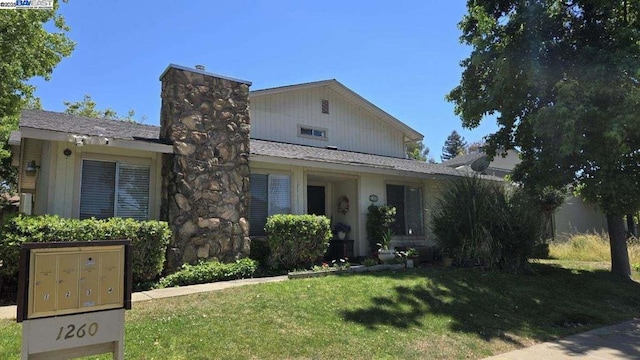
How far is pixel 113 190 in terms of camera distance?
9156 mm

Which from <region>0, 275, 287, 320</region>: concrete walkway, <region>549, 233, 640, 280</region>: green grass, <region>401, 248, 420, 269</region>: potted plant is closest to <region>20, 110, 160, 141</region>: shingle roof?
<region>0, 275, 287, 320</region>: concrete walkway

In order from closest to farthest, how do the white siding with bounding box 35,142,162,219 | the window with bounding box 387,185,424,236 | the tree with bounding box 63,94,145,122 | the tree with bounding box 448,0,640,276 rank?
the white siding with bounding box 35,142,162,219 < the tree with bounding box 448,0,640,276 < the window with bounding box 387,185,424,236 < the tree with bounding box 63,94,145,122

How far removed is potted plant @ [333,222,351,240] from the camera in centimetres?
1259

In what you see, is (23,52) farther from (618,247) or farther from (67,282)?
(618,247)

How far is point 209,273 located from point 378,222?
5.64m

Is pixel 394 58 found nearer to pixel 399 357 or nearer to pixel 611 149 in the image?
pixel 611 149

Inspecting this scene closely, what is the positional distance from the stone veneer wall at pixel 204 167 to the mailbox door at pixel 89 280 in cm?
564

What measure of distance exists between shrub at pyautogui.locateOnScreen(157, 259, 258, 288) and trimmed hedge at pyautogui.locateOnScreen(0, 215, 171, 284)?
14.3 inches

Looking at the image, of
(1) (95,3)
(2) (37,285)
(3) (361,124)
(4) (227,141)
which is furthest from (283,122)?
(2) (37,285)

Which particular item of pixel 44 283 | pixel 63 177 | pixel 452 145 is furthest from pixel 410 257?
pixel 452 145

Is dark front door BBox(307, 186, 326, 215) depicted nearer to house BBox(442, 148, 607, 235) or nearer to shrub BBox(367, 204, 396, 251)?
shrub BBox(367, 204, 396, 251)

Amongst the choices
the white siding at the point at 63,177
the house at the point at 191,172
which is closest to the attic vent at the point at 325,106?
the house at the point at 191,172

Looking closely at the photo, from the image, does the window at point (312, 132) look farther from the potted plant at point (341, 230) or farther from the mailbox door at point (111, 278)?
the mailbox door at point (111, 278)

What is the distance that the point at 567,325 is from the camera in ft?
23.8
